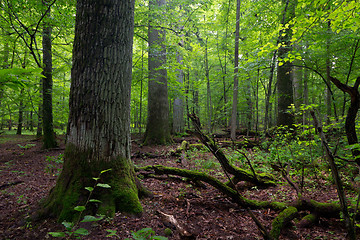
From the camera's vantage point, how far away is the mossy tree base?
2.42 metres

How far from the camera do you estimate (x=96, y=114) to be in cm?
254

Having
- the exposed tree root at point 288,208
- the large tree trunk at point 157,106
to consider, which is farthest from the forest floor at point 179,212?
the large tree trunk at point 157,106

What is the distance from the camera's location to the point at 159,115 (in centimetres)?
926

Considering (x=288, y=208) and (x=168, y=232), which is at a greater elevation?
(x=288, y=208)

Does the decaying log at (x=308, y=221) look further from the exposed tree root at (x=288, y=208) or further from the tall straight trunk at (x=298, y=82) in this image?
the tall straight trunk at (x=298, y=82)

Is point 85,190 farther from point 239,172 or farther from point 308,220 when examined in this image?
point 308,220

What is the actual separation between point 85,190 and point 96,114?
108cm

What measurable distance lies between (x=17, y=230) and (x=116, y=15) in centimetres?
323

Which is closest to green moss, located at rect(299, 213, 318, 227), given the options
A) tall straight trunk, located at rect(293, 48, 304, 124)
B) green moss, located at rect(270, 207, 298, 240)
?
green moss, located at rect(270, 207, 298, 240)

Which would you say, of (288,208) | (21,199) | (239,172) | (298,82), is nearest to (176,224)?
(288,208)

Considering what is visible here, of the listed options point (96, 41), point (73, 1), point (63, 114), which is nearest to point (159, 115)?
point (63, 114)

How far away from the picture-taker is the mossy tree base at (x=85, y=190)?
2.42 metres

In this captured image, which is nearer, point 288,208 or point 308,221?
point 308,221

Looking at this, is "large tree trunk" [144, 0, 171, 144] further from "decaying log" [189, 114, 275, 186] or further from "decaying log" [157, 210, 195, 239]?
"decaying log" [157, 210, 195, 239]
